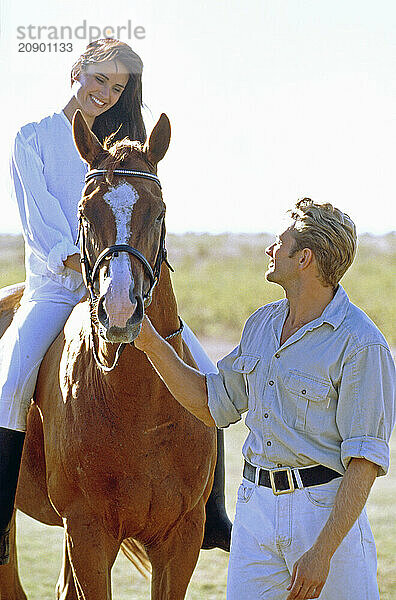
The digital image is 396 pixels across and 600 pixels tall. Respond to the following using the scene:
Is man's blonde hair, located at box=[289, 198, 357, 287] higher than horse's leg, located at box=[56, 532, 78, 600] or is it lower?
higher

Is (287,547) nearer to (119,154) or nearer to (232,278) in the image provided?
(119,154)

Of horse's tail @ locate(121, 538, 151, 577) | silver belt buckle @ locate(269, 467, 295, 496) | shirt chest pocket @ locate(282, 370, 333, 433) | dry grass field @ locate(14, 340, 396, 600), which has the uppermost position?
shirt chest pocket @ locate(282, 370, 333, 433)

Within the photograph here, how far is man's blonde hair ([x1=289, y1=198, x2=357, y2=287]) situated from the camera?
8.21 feet

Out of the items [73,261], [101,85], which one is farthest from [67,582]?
[101,85]

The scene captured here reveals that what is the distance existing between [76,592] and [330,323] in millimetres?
1784

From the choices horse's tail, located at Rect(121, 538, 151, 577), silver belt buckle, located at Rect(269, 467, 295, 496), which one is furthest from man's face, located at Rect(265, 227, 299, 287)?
horse's tail, located at Rect(121, 538, 151, 577)

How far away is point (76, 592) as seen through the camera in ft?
11.5

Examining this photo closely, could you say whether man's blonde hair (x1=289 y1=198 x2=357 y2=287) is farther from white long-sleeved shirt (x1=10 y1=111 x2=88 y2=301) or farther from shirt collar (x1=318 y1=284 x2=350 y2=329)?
white long-sleeved shirt (x1=10 y1=111 x2=88 y2=301)

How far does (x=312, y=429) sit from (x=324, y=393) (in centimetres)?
12

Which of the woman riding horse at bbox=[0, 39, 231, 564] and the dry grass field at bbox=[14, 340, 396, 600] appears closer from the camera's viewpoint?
the woman riding horse at bbox=[0, 39, 231, 564]

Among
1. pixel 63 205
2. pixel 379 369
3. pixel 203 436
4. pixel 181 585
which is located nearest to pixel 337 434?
pixel 379 369

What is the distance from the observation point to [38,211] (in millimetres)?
3639

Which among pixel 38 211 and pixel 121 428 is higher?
→ pixel 38 211

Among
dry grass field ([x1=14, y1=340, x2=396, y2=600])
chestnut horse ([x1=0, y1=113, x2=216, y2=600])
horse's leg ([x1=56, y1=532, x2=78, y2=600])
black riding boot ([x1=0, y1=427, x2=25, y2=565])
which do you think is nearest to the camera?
chestnut horse ([x1=0, y1=113, x2=216, y2=600])
